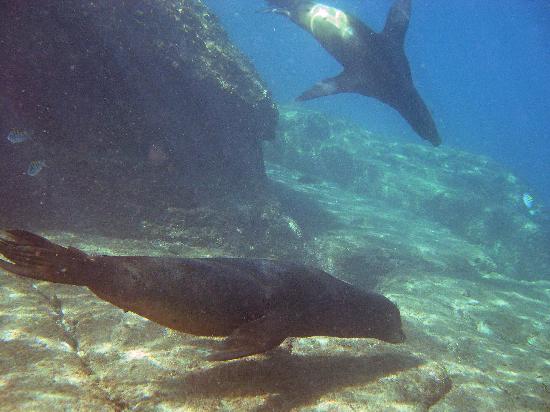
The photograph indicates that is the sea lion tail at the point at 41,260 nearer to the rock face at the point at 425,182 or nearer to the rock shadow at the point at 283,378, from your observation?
the rock shadow at the point at 283,378

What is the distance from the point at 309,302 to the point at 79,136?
23.9ft

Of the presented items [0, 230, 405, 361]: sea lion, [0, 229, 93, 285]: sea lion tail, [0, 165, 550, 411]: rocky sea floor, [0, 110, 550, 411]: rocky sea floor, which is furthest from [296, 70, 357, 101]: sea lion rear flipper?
[0, 229, 93, 285]: sea lion tail

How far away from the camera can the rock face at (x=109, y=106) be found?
712 cm

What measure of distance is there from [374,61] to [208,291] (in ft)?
23.6

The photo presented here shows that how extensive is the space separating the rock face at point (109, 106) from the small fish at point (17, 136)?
0.98 ft

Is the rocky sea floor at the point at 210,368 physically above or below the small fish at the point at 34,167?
below

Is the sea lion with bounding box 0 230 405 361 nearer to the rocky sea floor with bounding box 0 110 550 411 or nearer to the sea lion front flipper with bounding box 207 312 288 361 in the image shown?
the sea lion front flipper with bounding box 207 312 288 361

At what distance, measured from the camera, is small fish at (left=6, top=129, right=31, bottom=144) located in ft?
21.8

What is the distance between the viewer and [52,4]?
7.19m

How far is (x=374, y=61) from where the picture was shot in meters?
7.90

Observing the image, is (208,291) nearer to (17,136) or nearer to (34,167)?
(34,167)

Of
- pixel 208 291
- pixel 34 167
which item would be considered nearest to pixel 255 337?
pixel 208 291

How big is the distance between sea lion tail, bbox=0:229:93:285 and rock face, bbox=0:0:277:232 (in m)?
5.23

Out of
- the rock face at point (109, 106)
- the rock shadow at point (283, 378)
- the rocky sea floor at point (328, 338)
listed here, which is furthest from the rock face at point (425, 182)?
the rock shadow at point (283, 378)
